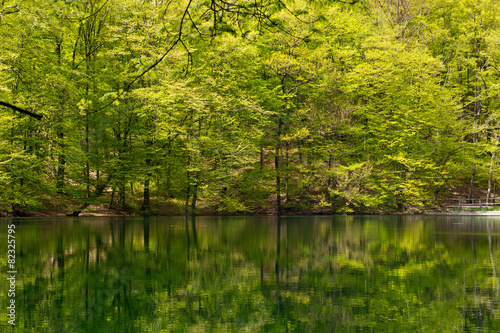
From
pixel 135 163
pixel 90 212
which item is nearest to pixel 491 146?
pixel 135 163

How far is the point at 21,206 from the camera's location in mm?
24812

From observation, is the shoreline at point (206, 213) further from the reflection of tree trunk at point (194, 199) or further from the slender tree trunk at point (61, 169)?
the slender tree trunk at point (61, 169)

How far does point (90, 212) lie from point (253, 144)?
36.8ft

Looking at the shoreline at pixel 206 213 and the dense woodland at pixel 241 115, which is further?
the shoreline at pixel 206 213

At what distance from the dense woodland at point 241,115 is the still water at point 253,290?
1479cm

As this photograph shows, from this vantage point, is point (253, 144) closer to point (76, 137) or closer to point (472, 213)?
point (76, 137)

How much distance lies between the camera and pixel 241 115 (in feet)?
105

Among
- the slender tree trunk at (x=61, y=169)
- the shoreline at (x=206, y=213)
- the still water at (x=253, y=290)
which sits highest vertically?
the slender tree trunk at (x=61, y=169)

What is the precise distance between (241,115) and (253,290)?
26310 millimetres

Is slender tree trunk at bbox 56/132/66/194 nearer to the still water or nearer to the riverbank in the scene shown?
the riverbank

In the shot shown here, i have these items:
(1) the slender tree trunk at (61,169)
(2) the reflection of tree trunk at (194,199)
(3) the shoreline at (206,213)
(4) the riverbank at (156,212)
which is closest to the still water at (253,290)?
(1) the slender tree trunk at (61,169)

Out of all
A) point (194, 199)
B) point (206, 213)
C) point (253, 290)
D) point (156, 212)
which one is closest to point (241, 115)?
point (194, 199)

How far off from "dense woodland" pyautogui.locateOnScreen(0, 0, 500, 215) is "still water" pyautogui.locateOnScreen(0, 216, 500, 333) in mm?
14785

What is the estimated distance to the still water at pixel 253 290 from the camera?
464cm
